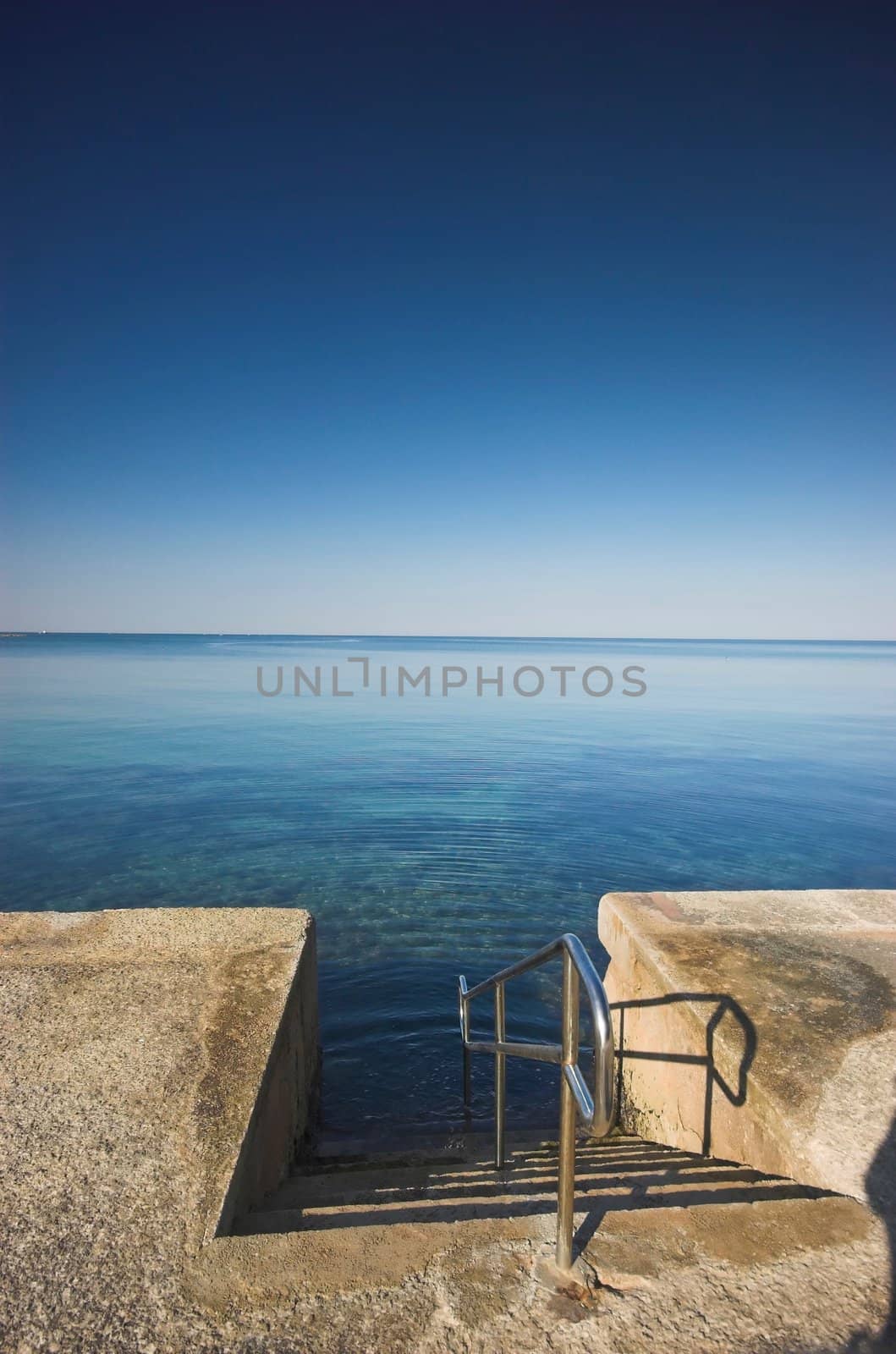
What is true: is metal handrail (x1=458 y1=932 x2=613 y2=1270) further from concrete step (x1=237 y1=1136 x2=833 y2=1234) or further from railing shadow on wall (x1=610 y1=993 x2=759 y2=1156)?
railing shadow on wall (x1=610 y1=993 x2=759 y2=1156)

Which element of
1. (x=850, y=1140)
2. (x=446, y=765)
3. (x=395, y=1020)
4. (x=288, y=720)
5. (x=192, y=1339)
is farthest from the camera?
(x=288, y=720)

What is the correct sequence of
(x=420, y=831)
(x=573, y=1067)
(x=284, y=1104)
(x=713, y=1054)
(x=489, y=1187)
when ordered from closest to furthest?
(x=573, y=1067) → (x=489, y=1187) → (x=713, y=1054) → (x=284, y=1104) → (x=420, y=831)

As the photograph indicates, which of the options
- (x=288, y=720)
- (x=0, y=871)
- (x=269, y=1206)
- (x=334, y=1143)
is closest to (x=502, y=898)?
(x=334, y=1143)

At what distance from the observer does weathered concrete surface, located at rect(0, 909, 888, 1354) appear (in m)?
1.78

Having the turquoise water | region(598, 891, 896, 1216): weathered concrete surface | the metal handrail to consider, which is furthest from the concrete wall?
region(598, 891, 896, 1216): weathered concrete surface

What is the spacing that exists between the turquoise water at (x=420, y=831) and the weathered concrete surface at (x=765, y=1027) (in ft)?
4.07

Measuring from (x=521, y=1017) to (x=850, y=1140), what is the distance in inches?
139

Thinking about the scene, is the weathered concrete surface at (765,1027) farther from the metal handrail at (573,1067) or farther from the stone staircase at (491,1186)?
the metal handrail at (573,1067)

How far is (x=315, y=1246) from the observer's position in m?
2.05

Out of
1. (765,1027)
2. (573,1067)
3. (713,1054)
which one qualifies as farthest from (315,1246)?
(765,1027)

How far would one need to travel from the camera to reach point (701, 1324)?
179 cm

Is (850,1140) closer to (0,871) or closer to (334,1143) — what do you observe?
(334,1143)

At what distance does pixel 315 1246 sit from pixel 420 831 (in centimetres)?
845

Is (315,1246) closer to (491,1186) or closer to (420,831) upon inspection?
(491,1186)
